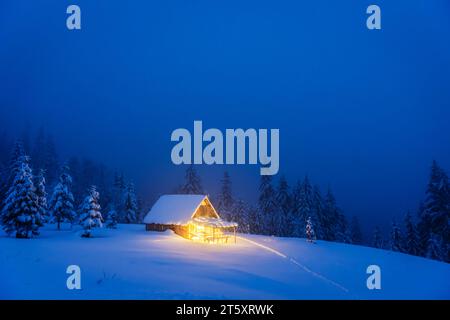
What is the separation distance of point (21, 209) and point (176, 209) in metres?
15.4

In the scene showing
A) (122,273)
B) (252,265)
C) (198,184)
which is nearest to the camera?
(122,273)

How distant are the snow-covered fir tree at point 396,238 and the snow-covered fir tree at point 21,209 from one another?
129ft

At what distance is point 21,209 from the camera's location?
2644cm

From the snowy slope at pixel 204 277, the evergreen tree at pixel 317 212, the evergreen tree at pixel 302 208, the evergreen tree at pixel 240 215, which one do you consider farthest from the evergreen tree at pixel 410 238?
the evergreen tree at pixel 240 215

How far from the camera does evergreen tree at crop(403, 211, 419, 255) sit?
36.1 m

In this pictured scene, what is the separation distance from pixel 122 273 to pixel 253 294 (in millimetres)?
5409

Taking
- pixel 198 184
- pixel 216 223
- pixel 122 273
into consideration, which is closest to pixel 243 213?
pixel 198 184

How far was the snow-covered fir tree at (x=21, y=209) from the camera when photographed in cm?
2627

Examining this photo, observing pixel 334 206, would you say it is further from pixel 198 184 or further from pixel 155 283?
pixel 155 283

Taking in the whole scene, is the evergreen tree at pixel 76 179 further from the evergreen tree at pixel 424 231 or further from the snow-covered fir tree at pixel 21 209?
the evergreen tree at pixel 424 231

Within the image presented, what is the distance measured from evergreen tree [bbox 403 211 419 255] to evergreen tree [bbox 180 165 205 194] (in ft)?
104

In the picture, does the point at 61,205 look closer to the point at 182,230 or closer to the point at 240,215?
the point at 182,230

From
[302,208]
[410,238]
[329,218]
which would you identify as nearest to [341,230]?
[329,218]
